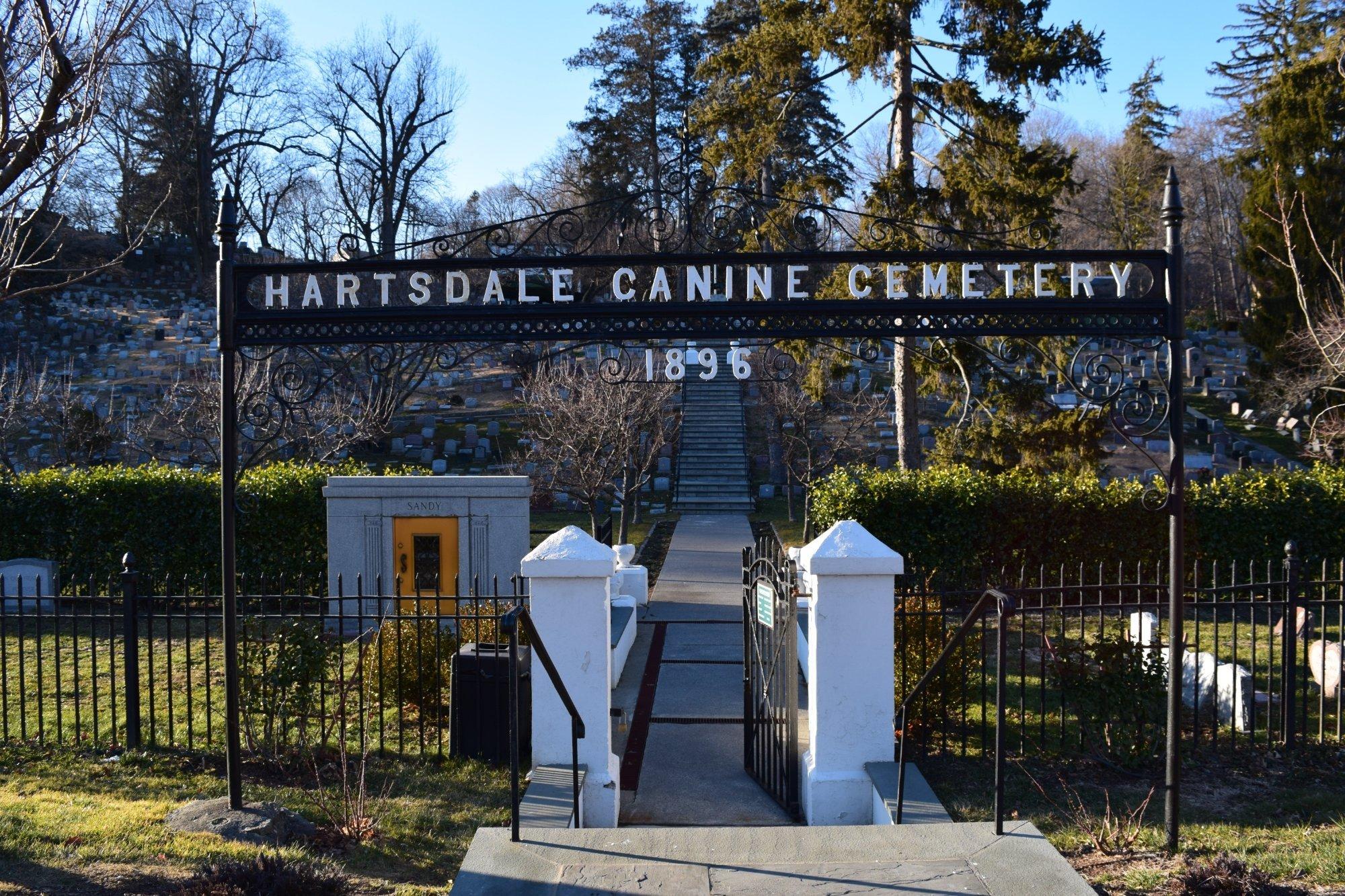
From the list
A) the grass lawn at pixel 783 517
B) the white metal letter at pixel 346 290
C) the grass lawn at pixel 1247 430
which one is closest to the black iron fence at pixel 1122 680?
the white metal letter at pixel 346 290

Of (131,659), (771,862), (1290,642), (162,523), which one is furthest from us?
(162,523)

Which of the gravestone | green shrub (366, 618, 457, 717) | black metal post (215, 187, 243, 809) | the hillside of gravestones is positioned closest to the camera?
black metal post (215, 187, 243, 809)

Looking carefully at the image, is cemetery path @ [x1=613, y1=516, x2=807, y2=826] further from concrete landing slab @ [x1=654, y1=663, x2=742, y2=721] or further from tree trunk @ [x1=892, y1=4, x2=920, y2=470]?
tree trunk @ [x1=892, y1=4, x2=920, y2=470]

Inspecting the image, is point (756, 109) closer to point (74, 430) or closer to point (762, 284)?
point (762, 284)

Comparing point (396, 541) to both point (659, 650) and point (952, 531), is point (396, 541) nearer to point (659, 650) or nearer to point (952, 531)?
point (659, 650)

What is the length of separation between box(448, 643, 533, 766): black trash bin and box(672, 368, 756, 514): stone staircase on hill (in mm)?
18333

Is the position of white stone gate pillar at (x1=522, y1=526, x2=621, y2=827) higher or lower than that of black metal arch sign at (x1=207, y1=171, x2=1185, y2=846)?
lower

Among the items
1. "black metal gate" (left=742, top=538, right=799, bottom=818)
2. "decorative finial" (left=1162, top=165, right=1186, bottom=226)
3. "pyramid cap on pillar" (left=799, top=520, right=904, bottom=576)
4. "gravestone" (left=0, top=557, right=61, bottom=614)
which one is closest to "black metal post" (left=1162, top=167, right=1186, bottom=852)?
"decorative finial" (left=1162, top=165, right=1186, bottom=226)

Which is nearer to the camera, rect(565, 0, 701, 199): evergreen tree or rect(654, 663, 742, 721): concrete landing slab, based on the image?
rect(654, 663, 742, 721): concrete landing slab

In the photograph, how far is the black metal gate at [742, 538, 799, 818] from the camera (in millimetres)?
6605

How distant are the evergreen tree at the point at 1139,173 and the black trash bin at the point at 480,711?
169 feet

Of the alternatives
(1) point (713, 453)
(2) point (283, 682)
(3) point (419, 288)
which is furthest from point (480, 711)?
(1) point (713, 453)

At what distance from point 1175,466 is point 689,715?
16.3 ft

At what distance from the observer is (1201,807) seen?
6500 mm
